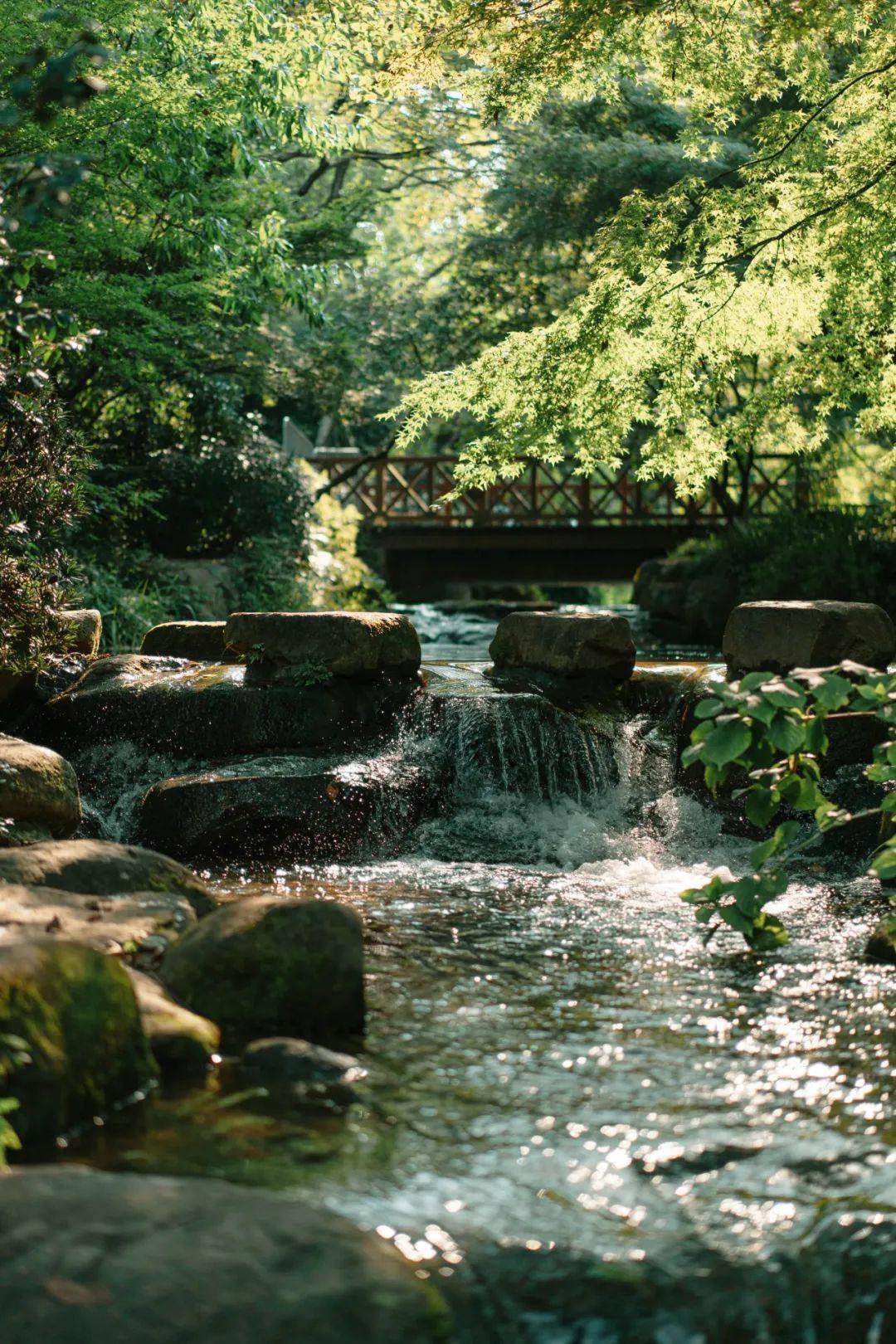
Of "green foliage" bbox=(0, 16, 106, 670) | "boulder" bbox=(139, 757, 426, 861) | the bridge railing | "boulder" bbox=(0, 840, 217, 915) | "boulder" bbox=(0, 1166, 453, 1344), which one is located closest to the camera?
"boulder" bbox=(0, 1166, 453, 1344)

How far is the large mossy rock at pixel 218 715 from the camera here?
28.5 feet

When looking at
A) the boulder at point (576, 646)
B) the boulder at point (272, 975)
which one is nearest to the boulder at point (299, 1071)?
the boulder at point (272, 975)

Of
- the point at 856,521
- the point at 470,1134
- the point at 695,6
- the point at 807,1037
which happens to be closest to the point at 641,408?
the point at 695,6

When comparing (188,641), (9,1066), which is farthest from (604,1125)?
(188,641)

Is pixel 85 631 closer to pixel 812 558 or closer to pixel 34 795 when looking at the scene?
pixel 34 795

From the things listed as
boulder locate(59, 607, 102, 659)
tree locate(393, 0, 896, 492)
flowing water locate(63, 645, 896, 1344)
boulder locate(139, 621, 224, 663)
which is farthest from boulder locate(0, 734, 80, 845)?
tree locate(393, 0, 896, 492)

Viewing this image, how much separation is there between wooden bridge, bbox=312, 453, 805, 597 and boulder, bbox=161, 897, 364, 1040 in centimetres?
1842

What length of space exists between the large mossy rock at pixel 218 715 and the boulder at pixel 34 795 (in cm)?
177

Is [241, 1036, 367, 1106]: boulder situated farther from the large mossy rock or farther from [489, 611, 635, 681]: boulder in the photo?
[489, 611, 635, 681]: boulder

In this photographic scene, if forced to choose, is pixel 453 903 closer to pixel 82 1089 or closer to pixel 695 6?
pixel 82 1089

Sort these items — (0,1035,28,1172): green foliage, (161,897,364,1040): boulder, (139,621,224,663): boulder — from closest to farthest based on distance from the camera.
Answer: (0,1035,28,1172): green foliage
(161,897,364,1040): boulder
(139,621,224,663): boulder

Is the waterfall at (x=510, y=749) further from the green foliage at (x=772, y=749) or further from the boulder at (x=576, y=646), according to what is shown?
the green foliage at (x=772, y=749)

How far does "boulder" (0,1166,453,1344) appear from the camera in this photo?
245 centimetres

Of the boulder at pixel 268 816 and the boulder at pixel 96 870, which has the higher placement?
the boulder at pixel 96 870
